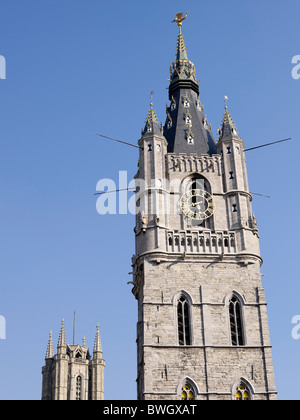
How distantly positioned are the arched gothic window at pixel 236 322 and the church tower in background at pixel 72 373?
53.1m

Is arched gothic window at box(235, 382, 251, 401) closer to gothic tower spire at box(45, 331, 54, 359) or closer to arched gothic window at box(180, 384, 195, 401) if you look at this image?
arched gothic window at box(180, 384, 195, 401)

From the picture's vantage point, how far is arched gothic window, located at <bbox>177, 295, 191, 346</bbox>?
42.0 meters

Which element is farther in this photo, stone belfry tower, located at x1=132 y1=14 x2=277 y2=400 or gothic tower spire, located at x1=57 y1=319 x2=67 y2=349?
gothic tower spire, located at x1=57 y1=319 x2=67 y2=349

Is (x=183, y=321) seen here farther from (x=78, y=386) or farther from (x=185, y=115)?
(x=78, y=386)

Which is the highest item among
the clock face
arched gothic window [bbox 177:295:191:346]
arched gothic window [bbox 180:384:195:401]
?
the clock face

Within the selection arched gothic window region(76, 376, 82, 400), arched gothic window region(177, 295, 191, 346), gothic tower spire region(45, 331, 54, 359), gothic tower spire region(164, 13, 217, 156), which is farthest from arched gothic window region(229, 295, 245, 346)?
gothic tower spire region(45, 331, 54, 359)

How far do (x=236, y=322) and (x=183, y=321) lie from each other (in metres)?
3.42

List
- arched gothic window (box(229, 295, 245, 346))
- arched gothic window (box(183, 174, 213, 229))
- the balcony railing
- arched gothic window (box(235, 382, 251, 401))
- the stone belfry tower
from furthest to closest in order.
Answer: arched gothic window (box(183, 174, 213, 229)), the balcony railing, arched gothic window (box(229, 295, 245, 346)), the stone belfry tower, arched gothic window (box(235, 382, 251, 401))

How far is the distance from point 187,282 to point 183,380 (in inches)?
254

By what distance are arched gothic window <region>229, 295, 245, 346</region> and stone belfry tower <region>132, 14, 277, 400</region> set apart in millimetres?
65

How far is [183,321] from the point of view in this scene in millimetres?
42438

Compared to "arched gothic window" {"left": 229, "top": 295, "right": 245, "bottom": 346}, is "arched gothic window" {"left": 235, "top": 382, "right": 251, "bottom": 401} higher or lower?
lower
